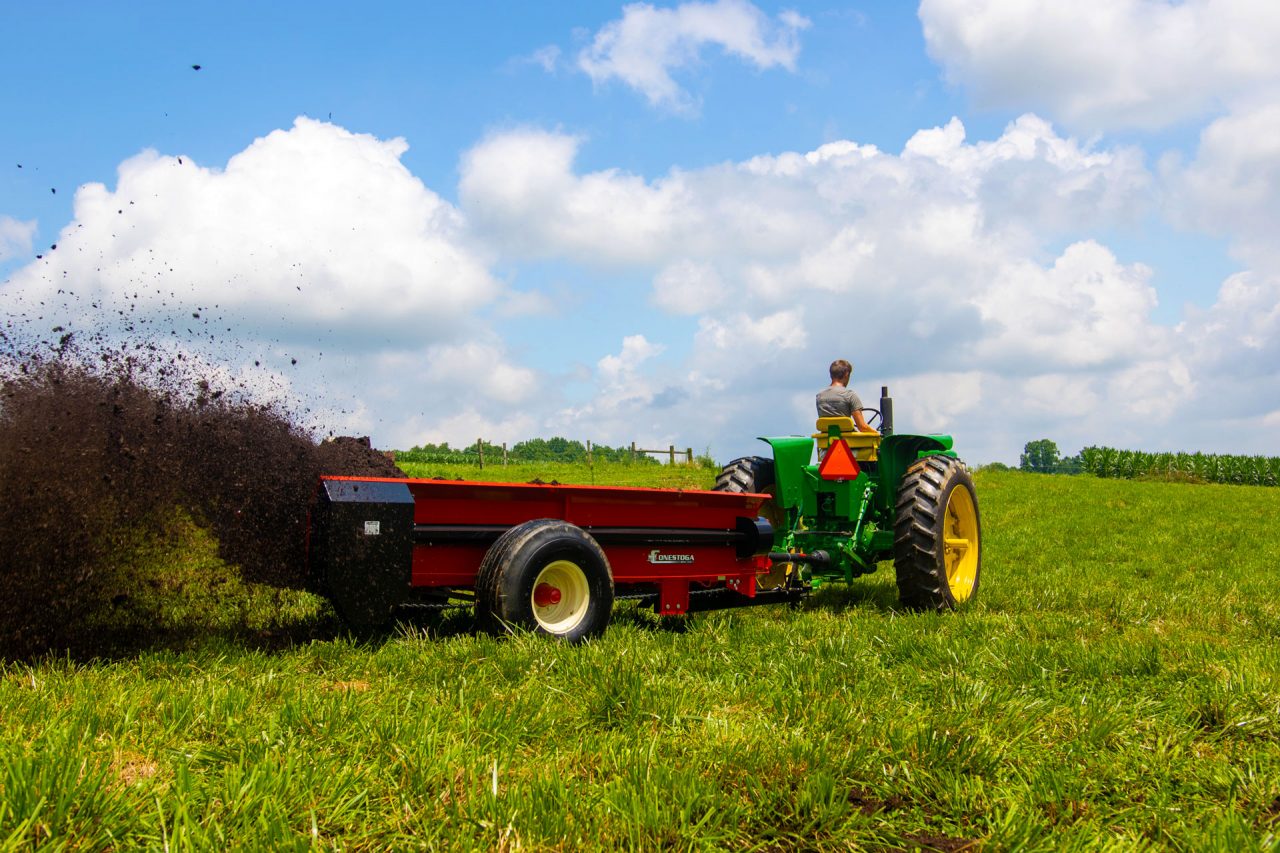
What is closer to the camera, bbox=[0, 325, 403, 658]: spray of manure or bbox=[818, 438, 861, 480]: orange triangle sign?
bbox=[0, 325, 403, 658]: spray of manure

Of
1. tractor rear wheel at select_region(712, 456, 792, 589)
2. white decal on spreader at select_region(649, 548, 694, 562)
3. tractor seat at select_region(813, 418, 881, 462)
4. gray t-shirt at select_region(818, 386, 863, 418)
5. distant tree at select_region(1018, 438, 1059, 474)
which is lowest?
white decal on spreader at select_region(649, 548, 694, 562)

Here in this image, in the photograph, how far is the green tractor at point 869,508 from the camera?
729 centimetres

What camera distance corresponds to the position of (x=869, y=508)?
8141mm

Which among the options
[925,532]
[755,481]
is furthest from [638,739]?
[755,481]

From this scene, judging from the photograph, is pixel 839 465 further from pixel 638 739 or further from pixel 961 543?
pixel 638 739

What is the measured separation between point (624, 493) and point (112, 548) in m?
3.02

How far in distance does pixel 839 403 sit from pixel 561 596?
3596 mm

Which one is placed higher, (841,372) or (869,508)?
(841,372)

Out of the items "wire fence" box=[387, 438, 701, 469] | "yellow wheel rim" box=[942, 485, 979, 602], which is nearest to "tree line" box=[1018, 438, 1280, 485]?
"wire fence" box=[387, 438, 701, 469]

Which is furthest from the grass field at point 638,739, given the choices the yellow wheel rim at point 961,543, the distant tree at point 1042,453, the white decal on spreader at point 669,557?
the distant tree at point 1042,453

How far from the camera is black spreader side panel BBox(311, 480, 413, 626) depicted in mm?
4938

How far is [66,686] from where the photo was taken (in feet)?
13.1

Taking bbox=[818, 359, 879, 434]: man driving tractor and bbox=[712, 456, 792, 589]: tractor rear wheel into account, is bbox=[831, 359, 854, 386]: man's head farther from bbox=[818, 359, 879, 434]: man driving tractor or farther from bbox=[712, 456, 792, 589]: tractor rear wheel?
bbox=[712, 456, 792, 589]: tractor rear wheel

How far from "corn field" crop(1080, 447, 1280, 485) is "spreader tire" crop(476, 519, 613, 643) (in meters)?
56.5
